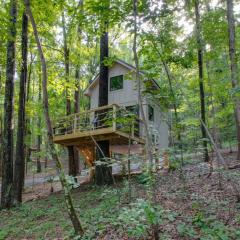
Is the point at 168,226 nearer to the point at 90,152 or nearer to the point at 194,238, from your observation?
the point at 194,238

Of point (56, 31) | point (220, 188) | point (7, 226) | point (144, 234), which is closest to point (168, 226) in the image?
point (144, 234)

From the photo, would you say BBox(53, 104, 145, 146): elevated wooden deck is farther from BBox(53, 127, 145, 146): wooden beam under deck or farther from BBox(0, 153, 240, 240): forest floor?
BBox(0, 153, 240, 240): forest floor

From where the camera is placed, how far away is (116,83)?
19125 mm

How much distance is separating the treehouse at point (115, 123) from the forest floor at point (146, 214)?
1.79 m

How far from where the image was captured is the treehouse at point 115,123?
8438 mm

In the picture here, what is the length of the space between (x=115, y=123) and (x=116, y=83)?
883 cm

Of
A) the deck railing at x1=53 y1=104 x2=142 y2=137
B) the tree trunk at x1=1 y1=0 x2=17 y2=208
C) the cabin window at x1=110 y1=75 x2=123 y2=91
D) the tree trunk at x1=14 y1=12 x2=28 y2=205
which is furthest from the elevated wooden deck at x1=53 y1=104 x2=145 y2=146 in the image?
the cabin window at x1=110 y1=75 x2=123 y2=91

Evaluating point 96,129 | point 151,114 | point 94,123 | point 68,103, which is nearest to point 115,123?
point 96,129

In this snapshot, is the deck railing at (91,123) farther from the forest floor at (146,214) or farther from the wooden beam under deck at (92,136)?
the forest floor at (146,214)


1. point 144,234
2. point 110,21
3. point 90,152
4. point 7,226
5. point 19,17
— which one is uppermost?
point 19,17

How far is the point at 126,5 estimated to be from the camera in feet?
22.0

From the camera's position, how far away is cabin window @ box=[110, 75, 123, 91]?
18875mm

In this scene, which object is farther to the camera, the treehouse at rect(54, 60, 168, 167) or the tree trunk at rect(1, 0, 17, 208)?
the tree trunk at rect(1, 0, 17, 208)

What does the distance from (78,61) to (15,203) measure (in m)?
8.22
